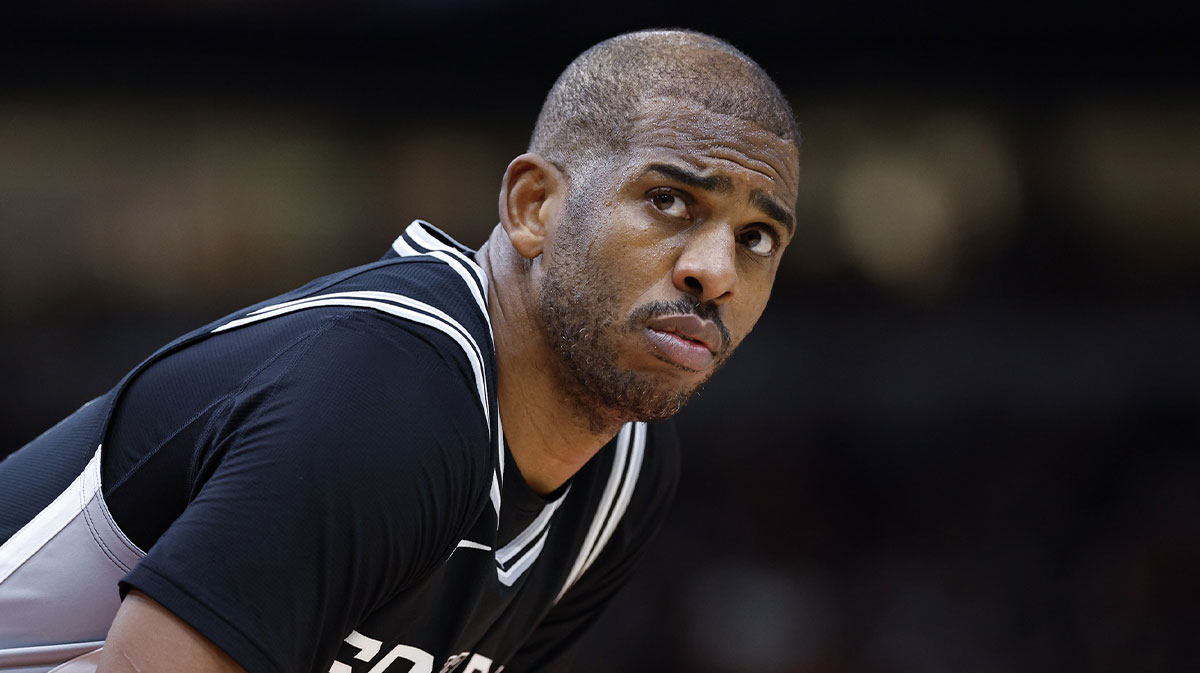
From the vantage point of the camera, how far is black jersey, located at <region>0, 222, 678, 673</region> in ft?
5.16

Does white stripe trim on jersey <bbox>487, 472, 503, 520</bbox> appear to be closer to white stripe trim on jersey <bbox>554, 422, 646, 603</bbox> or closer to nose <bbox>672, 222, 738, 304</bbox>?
nose <bbox>672, 222, 738, 304</bbox>

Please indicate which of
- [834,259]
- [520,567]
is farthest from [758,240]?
[834,259]

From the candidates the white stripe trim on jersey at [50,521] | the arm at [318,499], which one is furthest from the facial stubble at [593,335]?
the white stripe trim on jersey at [50,521]

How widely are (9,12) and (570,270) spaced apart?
6.06m

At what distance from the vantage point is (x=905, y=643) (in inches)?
245

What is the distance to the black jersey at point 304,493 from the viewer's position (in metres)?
1.57

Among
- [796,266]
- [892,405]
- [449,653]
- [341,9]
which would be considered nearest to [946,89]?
[796,266]

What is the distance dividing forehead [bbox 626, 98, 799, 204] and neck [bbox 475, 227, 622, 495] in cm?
33

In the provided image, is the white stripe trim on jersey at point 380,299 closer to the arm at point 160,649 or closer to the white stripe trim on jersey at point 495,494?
the white stripe trim on jersey at point 495,494

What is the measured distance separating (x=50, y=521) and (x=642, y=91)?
1278 mm

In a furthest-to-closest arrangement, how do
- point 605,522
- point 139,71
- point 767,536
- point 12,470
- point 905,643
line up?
1. point 139,71
2. point 767,536
3. point 905,643
4. point 605,522
5. point 12,470

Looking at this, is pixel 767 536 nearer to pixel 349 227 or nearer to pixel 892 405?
pixel 892 405

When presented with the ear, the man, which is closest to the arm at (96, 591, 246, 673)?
the man

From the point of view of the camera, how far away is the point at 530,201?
2.31 meters
